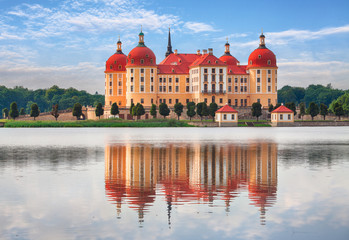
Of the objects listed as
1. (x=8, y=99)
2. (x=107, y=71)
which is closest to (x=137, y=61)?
(x=107, y=71)

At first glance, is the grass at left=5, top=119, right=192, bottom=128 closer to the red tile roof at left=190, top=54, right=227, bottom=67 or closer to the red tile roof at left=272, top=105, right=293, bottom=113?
the red tile roof at left=272, top=105, right=293, bottom=113

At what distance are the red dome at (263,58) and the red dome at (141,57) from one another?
71.1 feet

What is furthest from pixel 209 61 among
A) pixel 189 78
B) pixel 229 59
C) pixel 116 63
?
pixel 116 63

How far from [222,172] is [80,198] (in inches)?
259

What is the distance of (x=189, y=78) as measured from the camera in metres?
108

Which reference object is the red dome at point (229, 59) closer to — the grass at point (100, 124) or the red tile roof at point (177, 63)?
the red tile roof at point (177, 63)

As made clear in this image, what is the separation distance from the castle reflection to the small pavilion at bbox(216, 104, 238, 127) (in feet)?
214

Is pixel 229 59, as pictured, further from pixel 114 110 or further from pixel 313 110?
pixel 114 110

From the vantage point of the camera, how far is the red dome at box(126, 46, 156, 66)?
102375mm

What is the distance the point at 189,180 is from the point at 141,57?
88.4 meters

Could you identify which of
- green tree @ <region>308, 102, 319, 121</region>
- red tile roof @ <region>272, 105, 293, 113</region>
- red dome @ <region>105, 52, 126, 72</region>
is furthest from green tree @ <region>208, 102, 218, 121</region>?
red dome @ <region>105, 52, 126, 72</region>

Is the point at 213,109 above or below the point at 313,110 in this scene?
above

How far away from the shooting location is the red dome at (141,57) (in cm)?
10238

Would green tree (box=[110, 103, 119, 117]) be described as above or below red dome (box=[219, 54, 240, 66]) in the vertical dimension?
below
